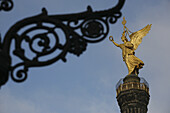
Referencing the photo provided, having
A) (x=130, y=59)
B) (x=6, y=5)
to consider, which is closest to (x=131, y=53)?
(x=130, y=59)

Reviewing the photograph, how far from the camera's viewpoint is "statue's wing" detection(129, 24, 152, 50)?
43.1 m

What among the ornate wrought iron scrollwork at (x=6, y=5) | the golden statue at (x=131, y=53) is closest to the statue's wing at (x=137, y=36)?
the golden statue at (x=131, y=53)

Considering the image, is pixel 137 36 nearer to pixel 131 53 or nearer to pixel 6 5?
pixel 131 53

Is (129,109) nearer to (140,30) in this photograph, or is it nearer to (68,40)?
(140,30)

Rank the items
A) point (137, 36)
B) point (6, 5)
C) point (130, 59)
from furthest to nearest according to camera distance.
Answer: point (137, 36) < point (130, 59) < point (6, 5)

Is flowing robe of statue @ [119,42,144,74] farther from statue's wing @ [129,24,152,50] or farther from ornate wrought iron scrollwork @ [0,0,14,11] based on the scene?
ornate wrought iron scrollwork @ [0,0,14,11]

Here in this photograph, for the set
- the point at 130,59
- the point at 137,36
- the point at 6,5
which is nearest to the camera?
the point at 6,5

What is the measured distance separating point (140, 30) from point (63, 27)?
4085 centimetres

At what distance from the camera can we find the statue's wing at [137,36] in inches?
1696

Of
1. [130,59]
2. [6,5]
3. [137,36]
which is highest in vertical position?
[137,36]

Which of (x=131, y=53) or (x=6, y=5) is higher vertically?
(x=131, y=53)

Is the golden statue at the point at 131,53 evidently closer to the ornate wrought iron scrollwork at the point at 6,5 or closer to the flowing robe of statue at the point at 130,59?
the flowing robe of statue at the point at 130,59

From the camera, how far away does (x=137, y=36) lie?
4400cm

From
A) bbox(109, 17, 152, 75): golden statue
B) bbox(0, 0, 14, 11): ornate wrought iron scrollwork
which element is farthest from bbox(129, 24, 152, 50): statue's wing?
bbox(0, 0, 14, 11): ornate wrought iron scrollwork
